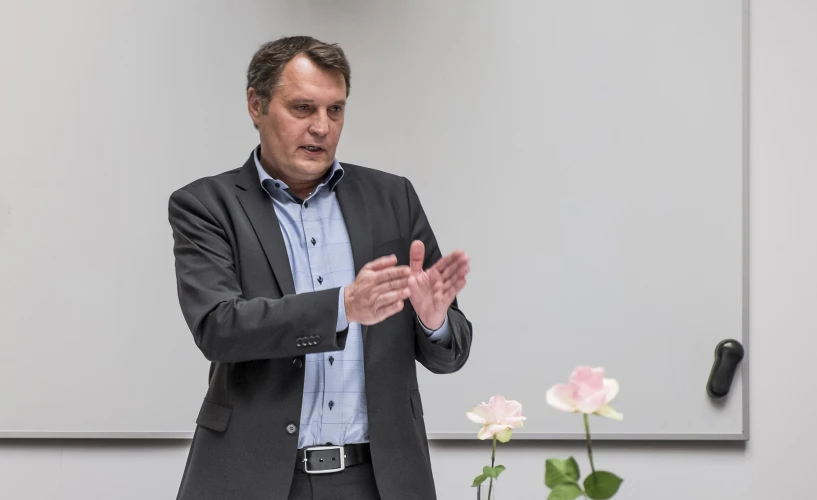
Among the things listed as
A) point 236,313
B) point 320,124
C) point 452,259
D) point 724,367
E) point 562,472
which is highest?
point 320,124

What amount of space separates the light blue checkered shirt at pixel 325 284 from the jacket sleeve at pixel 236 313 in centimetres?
4

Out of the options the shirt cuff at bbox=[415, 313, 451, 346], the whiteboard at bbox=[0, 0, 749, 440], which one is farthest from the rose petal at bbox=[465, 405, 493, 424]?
the whiteboard at bbox=[0, 0, 749, 440]

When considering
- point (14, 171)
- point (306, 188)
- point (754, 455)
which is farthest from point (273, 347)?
point (754, 455)

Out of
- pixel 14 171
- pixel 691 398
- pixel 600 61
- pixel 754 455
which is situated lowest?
pixel 754 455

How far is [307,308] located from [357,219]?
0.34 metres

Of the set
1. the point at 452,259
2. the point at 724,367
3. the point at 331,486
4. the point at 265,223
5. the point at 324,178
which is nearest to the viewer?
the point at 452,259

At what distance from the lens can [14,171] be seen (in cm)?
288

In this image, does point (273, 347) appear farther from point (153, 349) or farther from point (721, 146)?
point (721, 146)

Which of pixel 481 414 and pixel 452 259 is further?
pixel 452 259

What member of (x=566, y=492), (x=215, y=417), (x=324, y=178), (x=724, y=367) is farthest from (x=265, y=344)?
(x=724, y=367)

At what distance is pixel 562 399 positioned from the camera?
81 cm

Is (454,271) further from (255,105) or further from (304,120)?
(255,105)

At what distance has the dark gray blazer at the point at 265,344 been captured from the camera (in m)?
1.60

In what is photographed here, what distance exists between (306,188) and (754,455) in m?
1.80
